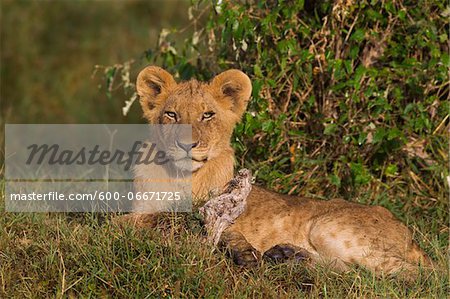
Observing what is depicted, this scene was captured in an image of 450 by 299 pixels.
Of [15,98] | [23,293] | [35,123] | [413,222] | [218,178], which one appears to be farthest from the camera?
[15,98]

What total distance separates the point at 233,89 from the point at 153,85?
486 mm

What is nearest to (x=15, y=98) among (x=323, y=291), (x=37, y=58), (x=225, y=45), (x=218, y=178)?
(x=37, y=58)

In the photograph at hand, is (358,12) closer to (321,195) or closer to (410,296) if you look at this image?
(321,195)

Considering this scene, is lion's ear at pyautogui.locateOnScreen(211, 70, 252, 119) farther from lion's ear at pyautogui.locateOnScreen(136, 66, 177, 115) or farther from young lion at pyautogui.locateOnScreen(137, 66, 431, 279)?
lion's ear at pyautogui.locateOnScreen(136, 66, 177, 115)

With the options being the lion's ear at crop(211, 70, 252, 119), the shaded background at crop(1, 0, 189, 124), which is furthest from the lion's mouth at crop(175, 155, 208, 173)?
the shaded background at crop(1, 0, 189, 124)

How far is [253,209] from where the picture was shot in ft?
18.6

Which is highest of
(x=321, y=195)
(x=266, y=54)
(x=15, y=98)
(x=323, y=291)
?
(x=266, y=54)

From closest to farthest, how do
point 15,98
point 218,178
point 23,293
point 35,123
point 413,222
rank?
point 23,293 → point 218,178 → point 413,222 → point 35,123 → point 15,98

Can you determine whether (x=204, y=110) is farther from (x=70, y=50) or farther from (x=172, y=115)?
(x=70, y=50)

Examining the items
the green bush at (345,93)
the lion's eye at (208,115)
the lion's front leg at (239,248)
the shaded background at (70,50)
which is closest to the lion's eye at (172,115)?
the lion's eye at (208,115)

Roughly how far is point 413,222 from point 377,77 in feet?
3.44
